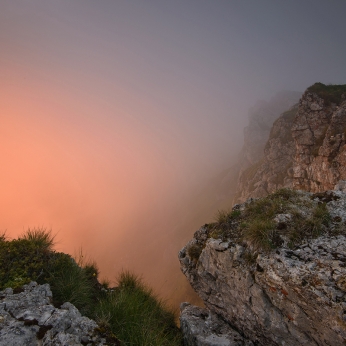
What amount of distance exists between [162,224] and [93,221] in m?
105

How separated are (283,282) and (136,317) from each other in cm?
549

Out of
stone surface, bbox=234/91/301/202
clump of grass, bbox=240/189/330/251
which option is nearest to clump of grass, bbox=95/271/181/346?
clump of grass, bbox=240/189/330/251

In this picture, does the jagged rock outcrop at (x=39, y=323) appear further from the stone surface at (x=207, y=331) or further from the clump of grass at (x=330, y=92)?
the clump of grass at (x=330, y=92)

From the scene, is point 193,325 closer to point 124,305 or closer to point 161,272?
point 124,305

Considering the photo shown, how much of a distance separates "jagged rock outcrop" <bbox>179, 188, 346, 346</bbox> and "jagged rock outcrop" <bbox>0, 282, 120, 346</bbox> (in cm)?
537

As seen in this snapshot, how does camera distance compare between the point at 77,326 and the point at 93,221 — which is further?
the point at 93,221

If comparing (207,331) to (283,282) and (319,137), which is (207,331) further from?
(319,137)

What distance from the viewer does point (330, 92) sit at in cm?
3247

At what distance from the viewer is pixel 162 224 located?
133 metres

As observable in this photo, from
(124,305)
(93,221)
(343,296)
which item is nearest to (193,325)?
(124,305)

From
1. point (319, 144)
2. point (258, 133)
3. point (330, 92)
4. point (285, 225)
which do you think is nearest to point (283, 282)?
point (285, 225)

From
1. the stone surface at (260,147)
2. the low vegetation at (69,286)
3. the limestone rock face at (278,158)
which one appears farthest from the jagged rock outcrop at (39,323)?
the stone surface at (260,147)

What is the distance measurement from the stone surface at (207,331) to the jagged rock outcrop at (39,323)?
4.58 meters

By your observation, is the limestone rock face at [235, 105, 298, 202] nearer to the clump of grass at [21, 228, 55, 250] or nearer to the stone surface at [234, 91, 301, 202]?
the stone surface at [234, 91, 301, 202]
